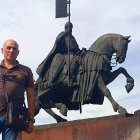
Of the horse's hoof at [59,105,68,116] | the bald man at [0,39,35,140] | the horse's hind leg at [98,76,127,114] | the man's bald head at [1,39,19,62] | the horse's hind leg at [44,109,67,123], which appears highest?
the man's bald head at [1,39,19,62]

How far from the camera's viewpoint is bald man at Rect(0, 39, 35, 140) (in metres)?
2.96

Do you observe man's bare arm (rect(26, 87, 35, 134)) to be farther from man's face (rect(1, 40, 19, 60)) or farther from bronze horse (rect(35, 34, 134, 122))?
bronze horse (rect(35, 34, 134, 122))

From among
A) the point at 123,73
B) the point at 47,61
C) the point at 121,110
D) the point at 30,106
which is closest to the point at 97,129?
the point at 121,110

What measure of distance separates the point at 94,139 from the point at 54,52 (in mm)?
3370

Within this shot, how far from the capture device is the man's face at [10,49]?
10.2 feet

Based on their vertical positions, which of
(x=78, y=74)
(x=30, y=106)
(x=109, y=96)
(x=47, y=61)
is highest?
(x=47, y=61)

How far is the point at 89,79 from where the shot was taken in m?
9.41

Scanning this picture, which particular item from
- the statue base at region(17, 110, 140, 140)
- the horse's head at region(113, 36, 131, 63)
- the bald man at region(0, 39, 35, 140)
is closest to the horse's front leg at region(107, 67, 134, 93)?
the horse's head at region(113, 36, 131, 63)

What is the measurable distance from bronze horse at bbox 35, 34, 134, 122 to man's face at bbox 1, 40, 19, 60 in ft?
19.8

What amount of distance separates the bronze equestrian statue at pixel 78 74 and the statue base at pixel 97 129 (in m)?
1.35

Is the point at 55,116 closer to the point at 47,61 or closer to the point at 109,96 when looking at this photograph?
the point at 47,61

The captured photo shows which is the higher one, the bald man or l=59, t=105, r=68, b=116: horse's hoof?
the bald man

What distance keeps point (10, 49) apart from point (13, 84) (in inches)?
12.3

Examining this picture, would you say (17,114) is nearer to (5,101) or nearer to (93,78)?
(5,101)
